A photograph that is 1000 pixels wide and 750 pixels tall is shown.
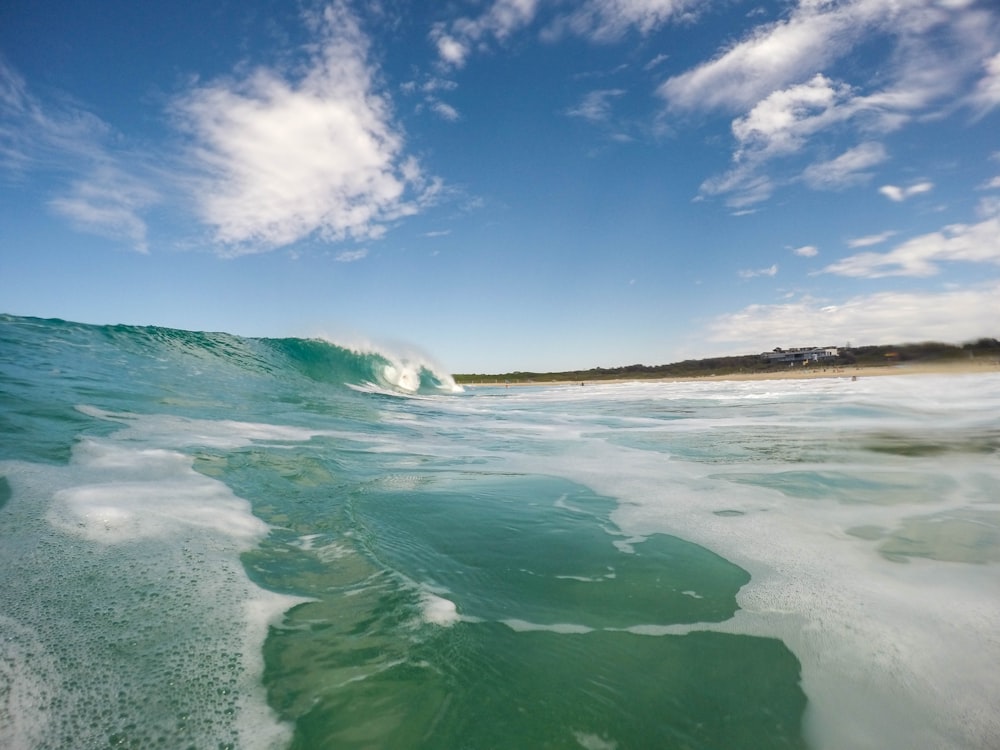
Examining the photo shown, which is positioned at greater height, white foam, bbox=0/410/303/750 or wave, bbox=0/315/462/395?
wave, bbox=0/315/462/395

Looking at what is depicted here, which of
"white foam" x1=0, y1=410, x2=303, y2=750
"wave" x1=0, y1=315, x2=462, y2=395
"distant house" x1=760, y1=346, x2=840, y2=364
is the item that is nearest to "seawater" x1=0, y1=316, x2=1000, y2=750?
"white foam" x1=0, y1=410, x2=303, y2=750

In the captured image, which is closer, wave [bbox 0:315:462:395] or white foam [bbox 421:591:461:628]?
white foam [bbox 421:591:461:628]

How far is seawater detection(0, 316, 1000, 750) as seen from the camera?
162 centimetres

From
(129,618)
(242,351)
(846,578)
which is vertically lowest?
(846,578)

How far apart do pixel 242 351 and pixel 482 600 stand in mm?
19267

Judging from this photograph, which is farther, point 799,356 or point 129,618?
point 799,356

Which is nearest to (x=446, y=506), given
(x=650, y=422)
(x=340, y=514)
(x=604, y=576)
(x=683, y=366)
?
(x=340, y=514)

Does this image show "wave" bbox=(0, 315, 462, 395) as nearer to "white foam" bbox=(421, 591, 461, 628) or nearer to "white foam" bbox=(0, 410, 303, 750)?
"white foam" bbox=(0, 410, 303, 750)

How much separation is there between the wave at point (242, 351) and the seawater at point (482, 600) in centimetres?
1015

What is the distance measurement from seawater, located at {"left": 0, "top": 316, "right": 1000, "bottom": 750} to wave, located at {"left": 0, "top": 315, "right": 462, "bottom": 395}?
33.3 feet

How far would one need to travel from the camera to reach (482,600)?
8.00ft

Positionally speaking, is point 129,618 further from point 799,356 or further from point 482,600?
point 799,356

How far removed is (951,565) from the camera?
2934mm

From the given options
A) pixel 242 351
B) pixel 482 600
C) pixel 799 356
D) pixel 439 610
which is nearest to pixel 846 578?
pixel 482 600
